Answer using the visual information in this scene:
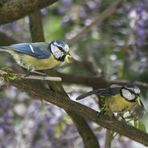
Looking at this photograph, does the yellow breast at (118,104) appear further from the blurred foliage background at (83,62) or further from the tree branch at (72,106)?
the blurred foliage background at (83,62)

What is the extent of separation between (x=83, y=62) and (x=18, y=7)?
0.88 meters

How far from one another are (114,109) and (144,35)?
0.70m

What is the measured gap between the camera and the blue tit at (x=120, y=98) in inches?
47.2

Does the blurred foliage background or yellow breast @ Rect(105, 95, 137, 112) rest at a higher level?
the blurred foliage background

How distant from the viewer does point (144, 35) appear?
1.88 metres

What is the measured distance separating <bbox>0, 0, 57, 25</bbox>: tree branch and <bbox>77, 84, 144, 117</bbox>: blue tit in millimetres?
232

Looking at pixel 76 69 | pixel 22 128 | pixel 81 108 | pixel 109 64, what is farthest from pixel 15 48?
pixel 76 69

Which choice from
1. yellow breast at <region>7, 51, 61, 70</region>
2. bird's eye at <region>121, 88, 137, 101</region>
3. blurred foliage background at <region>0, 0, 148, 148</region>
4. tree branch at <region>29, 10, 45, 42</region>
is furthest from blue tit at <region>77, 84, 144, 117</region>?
blurred foliage background at <region>0, 0, 148, 148</region>

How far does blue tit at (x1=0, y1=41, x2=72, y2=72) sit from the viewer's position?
106cm

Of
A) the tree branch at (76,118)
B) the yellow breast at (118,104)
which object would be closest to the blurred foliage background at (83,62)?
the tree branch at (76,118)

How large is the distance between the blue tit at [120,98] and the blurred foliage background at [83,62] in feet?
1.53

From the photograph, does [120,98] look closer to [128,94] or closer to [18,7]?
[128,94]

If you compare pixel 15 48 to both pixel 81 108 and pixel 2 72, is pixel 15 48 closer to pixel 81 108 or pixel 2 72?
pixel 2 72

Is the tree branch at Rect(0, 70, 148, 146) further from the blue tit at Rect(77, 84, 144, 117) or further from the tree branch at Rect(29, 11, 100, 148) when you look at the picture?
the tree branch at Rect(29, 11, 100, 148)
